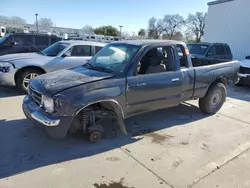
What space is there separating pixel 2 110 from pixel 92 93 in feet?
9.53

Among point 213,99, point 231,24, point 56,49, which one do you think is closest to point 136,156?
point 213,99

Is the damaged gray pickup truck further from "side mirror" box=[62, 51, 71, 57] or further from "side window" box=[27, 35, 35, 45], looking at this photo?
"side window" box=[27, 35, 35, 45]

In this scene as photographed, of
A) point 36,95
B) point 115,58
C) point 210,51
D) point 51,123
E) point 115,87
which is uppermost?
point 210,51

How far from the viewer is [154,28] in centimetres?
6078

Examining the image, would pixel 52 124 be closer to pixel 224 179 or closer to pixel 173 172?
pixel 173 172

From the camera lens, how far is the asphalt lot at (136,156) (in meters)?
2.69

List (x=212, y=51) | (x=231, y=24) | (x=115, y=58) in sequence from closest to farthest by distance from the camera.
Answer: (x=115, y=58)
(x=212, y=51)
(x=231, y=24)

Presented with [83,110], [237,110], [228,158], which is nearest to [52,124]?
[83,110]

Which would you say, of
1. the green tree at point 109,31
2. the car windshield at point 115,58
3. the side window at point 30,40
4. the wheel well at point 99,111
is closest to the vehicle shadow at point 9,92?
the side window at point 30,40

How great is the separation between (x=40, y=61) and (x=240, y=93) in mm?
7096

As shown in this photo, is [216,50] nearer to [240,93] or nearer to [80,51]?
[240,93]

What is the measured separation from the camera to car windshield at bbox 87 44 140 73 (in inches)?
145

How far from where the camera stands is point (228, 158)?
3303 millimetres

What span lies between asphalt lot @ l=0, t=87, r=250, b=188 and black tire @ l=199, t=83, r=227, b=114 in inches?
18.5
